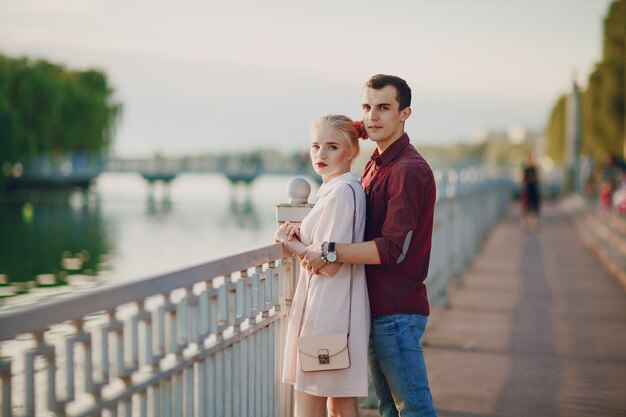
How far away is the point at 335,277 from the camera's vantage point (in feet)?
12.0

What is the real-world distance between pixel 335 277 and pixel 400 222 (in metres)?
0.38

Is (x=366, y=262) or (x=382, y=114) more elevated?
(x=382, y=114)

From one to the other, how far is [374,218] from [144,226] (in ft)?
108

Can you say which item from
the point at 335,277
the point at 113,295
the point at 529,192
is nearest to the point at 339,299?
the point at 335,277

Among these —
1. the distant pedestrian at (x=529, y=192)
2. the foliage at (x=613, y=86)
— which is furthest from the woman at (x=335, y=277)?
the foliage at (x=613, y=86)

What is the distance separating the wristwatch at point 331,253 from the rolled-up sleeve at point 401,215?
171 mm

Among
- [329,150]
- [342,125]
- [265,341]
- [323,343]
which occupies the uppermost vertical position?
[342,125]

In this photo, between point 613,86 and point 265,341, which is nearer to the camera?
point 265,341

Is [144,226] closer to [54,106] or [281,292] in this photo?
[54,106]

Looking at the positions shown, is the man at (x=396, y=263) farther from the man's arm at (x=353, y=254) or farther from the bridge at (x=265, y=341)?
the bridge at (x=265, y=341)

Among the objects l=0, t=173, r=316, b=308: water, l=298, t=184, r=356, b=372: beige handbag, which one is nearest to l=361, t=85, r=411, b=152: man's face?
l=298, t=184, r=356, b=372: beige handbag

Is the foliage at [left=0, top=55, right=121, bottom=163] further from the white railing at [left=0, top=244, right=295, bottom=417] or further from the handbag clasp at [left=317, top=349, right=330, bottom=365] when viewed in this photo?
the handbag clasp at [left=317, top=349, right=330, bottom=365]

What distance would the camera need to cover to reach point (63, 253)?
2342 centimetres

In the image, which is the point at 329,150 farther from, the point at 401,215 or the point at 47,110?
the point at 47,110
